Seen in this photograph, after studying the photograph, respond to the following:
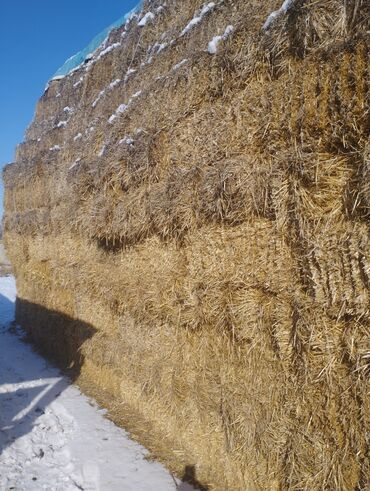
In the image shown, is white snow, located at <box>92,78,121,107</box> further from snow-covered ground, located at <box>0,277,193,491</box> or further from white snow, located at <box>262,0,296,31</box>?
snow-covered ground, located at <box>0,277,193,491</box>

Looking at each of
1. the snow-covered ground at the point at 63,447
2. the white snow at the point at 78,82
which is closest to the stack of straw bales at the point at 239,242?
the snow-covered ground at the point at 63,447

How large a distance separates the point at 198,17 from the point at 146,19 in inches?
73.1

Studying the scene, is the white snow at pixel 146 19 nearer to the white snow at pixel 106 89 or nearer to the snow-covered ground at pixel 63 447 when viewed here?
the white snow at pixel 106 89

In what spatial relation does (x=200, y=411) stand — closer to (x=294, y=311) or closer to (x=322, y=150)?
→ (x=294, y=311)

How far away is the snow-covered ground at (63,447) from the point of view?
3735mm

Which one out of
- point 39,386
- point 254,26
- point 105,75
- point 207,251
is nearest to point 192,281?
point 207,251

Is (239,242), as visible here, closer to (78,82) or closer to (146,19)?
(146,19)

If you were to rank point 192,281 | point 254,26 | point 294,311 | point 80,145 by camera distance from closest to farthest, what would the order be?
point 294,311 → point 254,26 → point 192,281 → point 80,145

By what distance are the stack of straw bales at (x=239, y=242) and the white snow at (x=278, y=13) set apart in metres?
0.02

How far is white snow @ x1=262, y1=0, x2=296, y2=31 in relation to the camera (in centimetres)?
271

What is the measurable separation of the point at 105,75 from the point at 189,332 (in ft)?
17.1

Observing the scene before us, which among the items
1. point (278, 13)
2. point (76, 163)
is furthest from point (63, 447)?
point (278, 13)

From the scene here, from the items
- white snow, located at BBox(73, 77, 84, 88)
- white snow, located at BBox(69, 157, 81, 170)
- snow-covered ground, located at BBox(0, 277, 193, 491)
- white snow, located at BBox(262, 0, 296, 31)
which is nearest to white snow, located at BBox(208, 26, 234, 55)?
white snow, located at BBox(262, 0, 296, 31)

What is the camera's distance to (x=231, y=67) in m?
3.30
